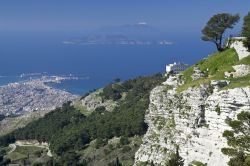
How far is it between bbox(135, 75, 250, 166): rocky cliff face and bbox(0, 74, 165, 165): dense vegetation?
5528cm

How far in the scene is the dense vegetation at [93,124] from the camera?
115 meters

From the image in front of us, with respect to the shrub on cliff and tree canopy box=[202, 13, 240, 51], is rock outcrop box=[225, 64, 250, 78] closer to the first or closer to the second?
the shrub on cliff

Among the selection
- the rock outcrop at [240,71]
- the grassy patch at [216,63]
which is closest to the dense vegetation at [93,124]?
the grassy patch at [216,63]

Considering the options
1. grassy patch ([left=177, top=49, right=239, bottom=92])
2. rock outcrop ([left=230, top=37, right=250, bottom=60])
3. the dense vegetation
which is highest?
rock outcrop ([left=230, top=37, right=250, bottom=60])

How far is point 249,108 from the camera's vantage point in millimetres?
37188

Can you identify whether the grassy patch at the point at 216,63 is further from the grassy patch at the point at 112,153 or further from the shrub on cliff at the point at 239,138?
the grassy patch at the point at 112,153

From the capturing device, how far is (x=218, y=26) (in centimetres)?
6600

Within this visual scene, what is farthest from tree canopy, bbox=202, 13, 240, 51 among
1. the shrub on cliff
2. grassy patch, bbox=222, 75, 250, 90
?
the shrub on cliff

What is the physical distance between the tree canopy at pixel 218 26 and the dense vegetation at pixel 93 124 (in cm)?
4250

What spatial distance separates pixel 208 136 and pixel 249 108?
16.1 ft

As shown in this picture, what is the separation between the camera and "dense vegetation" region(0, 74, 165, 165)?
376ft

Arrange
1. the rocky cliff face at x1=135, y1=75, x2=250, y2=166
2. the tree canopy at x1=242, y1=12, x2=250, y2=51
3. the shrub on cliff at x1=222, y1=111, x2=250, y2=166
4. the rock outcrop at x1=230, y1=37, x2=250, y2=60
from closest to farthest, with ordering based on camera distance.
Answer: the shrub on cliff at x1=222, y1=111, x2=250, y2=166 → the rocky cliff face at x1=135, y1=75, x2=250, y2=166 → the tree canopy at x1=242, y1=12, x2=250, y2=51 → the rock outcrop at x1=230, y1=37, x2=250, y2=60

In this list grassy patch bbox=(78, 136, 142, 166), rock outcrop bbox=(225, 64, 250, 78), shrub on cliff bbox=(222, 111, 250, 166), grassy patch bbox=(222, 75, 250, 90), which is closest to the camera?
shrub on cliff bbox=(222, 111, 250, 166)

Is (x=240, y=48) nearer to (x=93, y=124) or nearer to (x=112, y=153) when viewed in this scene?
(x=112, y=153)
